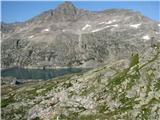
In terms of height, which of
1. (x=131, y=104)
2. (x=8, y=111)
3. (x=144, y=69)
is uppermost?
(x=144, y=69)

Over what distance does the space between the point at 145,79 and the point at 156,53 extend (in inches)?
468

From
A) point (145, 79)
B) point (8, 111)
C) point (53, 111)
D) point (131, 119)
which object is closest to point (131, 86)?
point (145, 79)

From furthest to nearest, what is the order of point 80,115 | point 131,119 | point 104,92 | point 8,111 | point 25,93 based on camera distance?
point 25,93 → point 8,111 → point 104,92 → point 80,115 → point 131,119

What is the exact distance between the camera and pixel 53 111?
3184 inches

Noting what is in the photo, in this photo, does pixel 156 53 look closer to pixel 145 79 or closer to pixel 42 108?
A: pixel 145 79

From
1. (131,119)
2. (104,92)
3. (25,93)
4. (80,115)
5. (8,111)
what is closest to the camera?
(131,119)

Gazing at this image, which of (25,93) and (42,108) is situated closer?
(42,108)

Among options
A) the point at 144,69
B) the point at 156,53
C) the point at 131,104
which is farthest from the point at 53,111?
the point at 156,53

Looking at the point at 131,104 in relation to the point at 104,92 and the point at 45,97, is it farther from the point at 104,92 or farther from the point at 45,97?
the point at 45,97

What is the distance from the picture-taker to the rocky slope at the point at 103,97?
74213 millimetres

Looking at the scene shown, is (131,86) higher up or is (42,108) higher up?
(131,86)

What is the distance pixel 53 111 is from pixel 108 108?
41.7 ft

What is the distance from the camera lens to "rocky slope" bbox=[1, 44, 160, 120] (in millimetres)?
74213

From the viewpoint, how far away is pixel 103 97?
3223 inches
